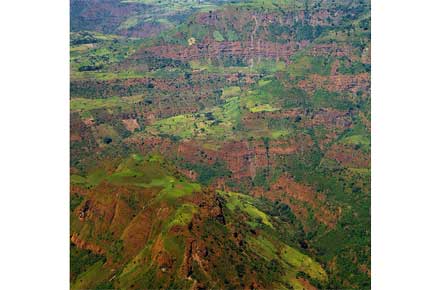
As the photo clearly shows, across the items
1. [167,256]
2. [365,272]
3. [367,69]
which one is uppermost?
[367,69]

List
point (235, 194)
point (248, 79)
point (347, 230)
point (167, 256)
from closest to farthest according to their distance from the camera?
point (167, 256) → point (347, 230) → point (235, 194) → point (248, 79)

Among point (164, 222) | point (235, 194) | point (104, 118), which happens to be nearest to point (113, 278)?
point (164, 222)

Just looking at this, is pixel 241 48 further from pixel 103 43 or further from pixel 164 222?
pixel 164 222

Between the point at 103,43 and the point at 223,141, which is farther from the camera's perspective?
the point at 103,43

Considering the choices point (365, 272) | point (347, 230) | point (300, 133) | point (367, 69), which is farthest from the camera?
point (367, 69)

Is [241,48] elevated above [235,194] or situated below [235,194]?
above

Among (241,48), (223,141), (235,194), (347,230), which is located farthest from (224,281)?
(241,48)
